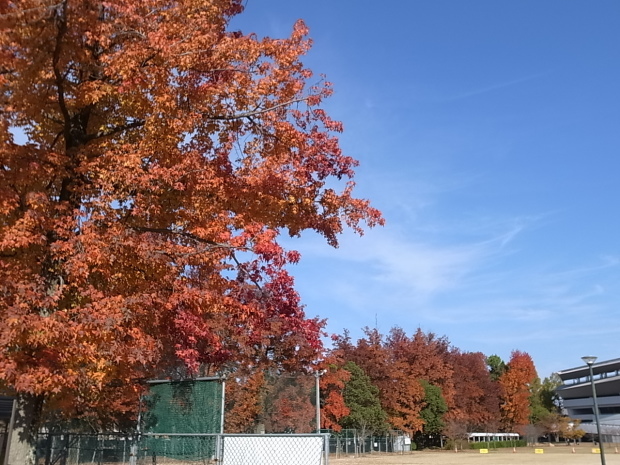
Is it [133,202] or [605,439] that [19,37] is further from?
[605,439]

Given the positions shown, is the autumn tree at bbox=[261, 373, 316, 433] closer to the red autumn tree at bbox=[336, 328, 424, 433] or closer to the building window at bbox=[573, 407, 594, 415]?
the red autumn tree at bbox=[336, 328, 424, 433]

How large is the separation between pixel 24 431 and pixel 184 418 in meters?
2.62

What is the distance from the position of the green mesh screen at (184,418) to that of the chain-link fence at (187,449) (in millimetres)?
17

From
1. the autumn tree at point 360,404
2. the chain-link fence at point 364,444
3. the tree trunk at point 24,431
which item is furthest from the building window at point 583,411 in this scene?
the tree trunk at point 24,431

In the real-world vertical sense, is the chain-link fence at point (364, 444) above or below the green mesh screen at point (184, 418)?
below

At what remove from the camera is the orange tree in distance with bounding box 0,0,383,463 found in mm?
6945

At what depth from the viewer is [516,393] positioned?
311 ft

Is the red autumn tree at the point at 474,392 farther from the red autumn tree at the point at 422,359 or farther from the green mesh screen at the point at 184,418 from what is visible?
the green mesh screen at the point at 184,418

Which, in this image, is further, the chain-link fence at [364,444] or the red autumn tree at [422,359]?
the red autumn tree at [422,359]

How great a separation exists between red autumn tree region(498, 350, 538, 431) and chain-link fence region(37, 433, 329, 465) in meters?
89.2

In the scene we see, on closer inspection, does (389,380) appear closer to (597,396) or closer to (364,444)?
(364,444)

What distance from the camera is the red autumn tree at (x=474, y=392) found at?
259 feet

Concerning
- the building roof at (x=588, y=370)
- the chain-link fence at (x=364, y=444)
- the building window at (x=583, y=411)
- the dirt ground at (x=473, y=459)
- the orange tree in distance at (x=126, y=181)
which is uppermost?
the building roof at (x=588, y=370)

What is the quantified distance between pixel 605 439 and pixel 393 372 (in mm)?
41814
